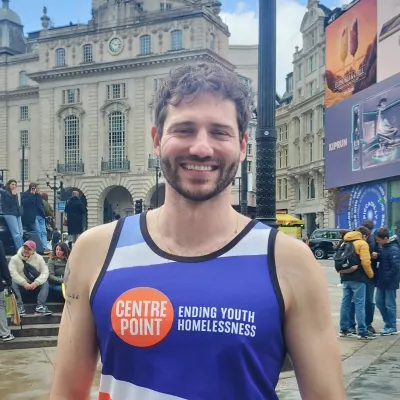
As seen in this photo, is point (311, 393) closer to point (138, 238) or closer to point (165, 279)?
point (165, 279)

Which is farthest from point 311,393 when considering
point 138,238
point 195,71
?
point 195,71

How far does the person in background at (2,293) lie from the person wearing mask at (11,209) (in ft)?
10.0

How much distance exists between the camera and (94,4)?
208 ft

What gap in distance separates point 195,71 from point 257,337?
30.8 inches

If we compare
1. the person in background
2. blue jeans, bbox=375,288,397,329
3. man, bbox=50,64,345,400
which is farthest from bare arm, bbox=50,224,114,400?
blue jeans, bbox=375,288,397,329

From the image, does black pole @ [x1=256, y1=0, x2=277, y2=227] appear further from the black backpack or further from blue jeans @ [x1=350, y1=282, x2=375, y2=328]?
blue jeans @ [x1=350, y1=282, x2=375, y2=328]

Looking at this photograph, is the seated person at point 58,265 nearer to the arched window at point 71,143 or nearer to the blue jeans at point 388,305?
the blue jeans at point 388,305

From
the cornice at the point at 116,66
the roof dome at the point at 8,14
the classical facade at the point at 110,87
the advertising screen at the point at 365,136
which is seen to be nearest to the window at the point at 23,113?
the classical facade at the point at 110,87

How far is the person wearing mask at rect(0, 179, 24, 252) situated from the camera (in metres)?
11.5

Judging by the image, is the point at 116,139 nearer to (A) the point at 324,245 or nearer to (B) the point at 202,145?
(A) the point at 324,245

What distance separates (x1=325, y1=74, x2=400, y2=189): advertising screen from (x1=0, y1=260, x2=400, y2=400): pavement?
2887cm

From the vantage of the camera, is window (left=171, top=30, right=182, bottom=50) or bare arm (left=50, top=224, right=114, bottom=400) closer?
bare arm (left=50, top=224, right=114, bottom=400)

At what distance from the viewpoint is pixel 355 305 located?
9461mm

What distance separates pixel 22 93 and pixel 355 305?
209 ft
